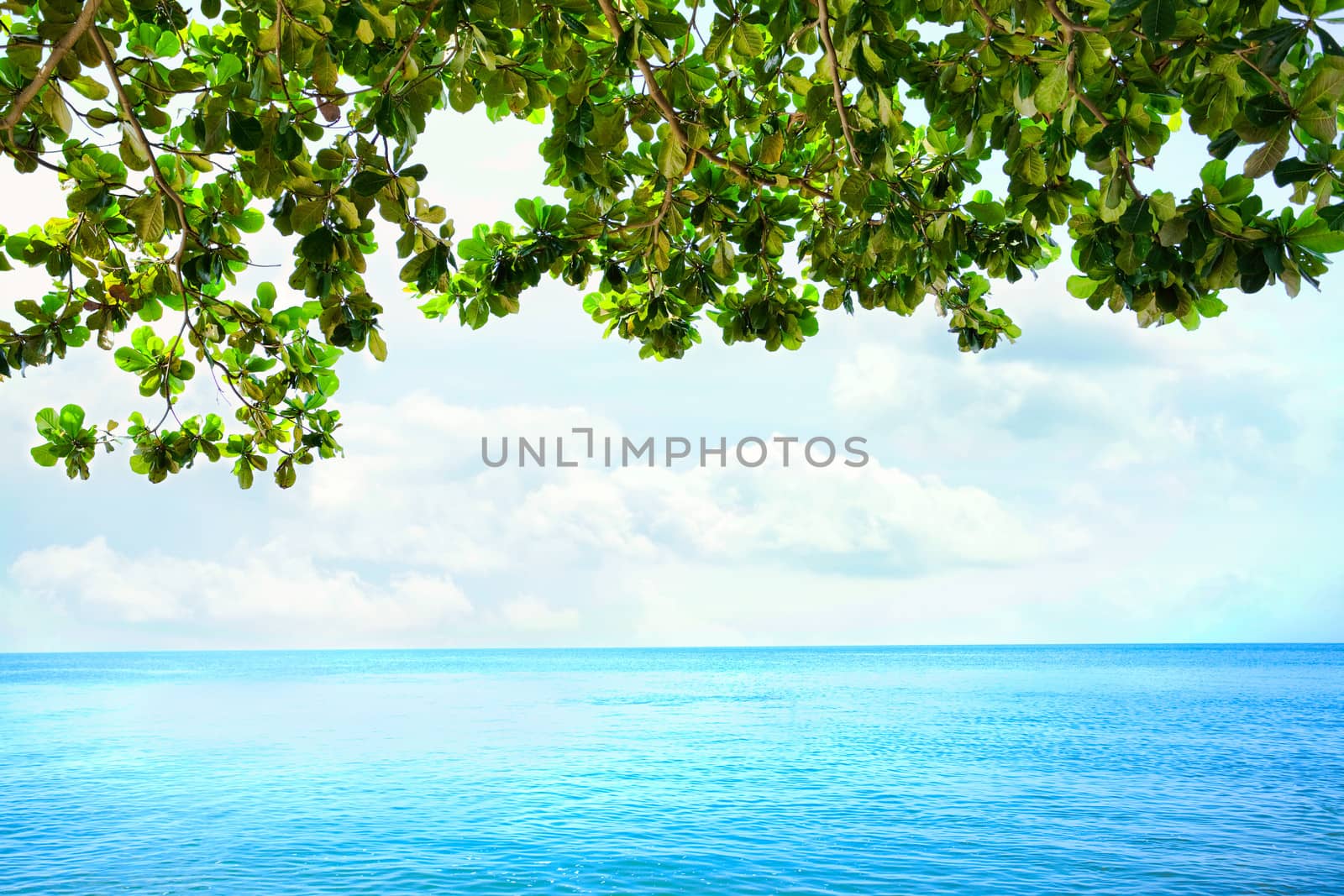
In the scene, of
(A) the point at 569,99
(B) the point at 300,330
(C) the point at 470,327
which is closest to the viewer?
(A) the point at 569,99

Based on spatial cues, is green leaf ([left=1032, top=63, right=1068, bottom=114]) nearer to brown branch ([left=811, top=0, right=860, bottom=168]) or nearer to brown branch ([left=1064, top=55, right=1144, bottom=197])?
brown branch ([left=1064, top=55, right=1144, bottom=197])

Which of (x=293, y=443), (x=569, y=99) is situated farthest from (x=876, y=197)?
(x=293, y=443)

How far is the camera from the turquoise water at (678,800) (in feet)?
39.0

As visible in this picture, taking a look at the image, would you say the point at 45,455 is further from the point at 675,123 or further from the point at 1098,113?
the point at 1098,113

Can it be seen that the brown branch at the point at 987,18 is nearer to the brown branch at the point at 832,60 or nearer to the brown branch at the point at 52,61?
the brown branch at the point at 832,60

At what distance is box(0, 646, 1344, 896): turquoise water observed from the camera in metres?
11.9

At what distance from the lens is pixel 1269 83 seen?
2336 millimetres

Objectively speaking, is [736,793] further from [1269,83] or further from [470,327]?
[1269,83]

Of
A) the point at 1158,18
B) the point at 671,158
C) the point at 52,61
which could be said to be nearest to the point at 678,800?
the point at 671,158

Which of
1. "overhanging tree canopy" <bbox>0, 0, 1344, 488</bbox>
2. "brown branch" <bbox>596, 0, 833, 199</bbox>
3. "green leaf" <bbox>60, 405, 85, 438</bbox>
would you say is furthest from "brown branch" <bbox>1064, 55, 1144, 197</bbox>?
"green leaf" <bbox>60, 405, 85, 438</bbox>

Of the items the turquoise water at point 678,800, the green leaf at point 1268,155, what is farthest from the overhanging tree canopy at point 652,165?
the turquoise water at point 678,800

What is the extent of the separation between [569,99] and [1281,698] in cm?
4721

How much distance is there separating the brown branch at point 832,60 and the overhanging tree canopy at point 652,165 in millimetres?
19

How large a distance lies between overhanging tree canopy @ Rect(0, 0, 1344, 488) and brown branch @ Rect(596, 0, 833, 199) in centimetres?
2
